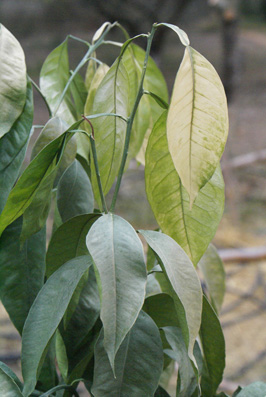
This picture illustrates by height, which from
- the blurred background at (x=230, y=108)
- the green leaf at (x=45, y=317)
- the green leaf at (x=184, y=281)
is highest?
the green leaf at (x=184, y=281)

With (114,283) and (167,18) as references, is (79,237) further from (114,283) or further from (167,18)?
(167,18)

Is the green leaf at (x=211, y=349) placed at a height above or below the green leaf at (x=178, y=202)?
below

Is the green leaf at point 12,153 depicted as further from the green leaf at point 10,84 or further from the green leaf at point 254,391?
the green leaf at point 254,391

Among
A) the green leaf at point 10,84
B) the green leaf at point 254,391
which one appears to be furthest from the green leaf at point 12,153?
the green leaf at point 254,391

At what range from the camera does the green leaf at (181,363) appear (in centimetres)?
44

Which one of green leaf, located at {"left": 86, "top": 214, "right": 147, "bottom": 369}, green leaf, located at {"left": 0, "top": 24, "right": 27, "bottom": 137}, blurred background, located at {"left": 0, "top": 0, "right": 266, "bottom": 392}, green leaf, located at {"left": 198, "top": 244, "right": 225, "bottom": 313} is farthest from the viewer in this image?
blurred background, located at {"left": 0, "top": 0, "right": 266, "bottom": 392}

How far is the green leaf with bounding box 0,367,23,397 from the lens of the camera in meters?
0.40

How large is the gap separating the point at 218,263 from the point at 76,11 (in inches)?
274

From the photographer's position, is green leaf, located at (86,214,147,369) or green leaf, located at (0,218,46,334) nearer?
green leaf, located at (86,214,147,369)

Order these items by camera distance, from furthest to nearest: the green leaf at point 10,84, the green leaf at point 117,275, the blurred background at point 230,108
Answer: the blurred background at point 230,108 < the green leaf at point 10,84 < the green leaf at point 117,275

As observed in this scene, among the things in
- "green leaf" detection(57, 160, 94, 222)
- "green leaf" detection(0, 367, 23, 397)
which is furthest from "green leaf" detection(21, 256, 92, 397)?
"green leaf" detection(57, 160, 94, 222)

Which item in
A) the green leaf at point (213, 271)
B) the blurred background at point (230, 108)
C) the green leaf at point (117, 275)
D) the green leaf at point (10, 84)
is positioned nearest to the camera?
the green leaf at point (117, 275)

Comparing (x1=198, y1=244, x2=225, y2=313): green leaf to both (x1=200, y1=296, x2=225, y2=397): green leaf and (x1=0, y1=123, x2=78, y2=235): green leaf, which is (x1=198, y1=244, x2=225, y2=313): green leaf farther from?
(x1=0, y1=123, x2=78, y2=235): green leaf

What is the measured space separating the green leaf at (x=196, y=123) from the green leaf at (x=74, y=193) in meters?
0.20
